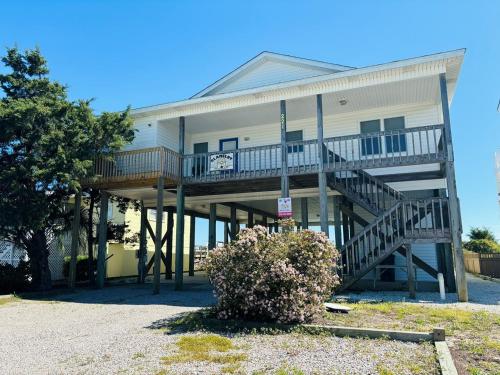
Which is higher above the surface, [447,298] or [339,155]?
[339,155]

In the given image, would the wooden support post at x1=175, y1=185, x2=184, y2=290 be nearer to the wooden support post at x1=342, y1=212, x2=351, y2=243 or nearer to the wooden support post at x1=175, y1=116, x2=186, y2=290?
the wooden support post at x1=175, y1=116, x2=186, y2=290

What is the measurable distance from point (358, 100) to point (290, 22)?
358 centimetres

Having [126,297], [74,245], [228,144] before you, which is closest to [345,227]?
[228,144]

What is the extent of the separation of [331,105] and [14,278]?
12340mm

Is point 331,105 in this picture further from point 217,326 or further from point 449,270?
point 217,326

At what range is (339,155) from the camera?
11977 millimetres

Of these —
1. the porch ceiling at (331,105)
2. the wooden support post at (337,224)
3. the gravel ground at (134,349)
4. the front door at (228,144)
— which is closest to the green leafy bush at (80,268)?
the porch ceiling at (331,105)

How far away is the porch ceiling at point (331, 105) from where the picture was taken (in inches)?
489

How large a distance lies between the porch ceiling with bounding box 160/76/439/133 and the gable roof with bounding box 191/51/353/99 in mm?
1526

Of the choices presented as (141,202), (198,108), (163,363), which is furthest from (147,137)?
(163,363)

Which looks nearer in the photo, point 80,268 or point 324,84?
point 324,84

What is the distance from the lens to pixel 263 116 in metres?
15.0

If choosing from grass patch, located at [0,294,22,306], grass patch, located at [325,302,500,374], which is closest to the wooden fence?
grass patch, located at [325,302,500,374]

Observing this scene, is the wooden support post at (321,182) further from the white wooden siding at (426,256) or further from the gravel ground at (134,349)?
the gravel ground at (134,349)
